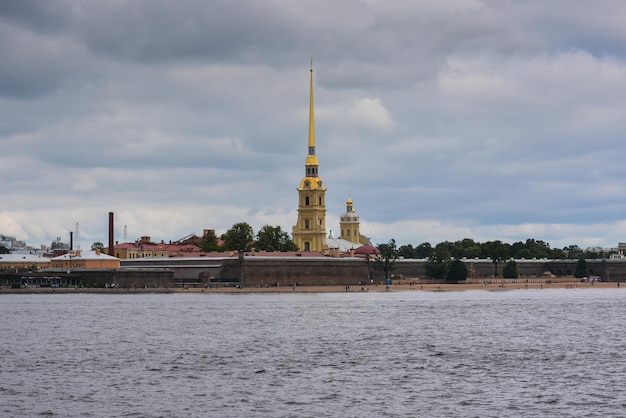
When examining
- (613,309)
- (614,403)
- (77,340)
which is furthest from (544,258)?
(614,403)

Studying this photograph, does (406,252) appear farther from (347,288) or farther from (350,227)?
(347,288)

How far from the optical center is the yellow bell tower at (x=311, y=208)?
535 ft

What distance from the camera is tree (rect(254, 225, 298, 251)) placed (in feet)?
511

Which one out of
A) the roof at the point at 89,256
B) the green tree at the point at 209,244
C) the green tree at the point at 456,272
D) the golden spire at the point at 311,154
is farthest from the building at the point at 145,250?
the green tree at the point at 456,272

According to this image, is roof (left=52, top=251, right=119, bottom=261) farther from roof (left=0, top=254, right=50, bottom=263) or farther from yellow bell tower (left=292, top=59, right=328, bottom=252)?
yellow bell tower (left=292, top=59, right=328, bottom=252)

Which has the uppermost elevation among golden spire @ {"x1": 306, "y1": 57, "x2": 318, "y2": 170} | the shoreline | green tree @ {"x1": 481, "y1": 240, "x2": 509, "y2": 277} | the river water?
golden spire @ {"x1": 306, "y1": 57, "x2": 318, "y2": 170}

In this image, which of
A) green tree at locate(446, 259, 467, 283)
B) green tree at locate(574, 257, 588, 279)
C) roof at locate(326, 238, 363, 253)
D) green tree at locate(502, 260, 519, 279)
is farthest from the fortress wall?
green tree at locate(574, 257, 588, 279)

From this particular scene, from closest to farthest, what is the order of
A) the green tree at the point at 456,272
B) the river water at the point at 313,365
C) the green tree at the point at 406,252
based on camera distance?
the river water at the point at 313,365
the green tree at the point at 456,272
the green tree at the point at 406,252

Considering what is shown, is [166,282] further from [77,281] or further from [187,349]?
[187,349]

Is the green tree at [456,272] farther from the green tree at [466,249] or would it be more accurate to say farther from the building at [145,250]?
the building at [145,250]

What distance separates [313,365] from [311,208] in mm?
121915

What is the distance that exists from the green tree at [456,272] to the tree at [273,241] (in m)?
20.7

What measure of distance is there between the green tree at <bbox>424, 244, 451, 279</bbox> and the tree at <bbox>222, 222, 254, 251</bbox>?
2369 cm

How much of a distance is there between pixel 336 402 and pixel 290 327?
2813 centimetres
